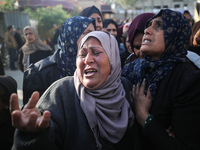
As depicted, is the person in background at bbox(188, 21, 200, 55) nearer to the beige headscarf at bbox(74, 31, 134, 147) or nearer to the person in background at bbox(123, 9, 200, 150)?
the person in background at bbox(123, 9, 200, 150)

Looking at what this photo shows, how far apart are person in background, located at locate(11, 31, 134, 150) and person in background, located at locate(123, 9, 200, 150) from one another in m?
0.19

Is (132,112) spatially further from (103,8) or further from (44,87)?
(103,8)

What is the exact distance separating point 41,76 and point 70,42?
589mm

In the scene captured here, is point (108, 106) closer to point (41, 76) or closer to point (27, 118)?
point (27, 118)

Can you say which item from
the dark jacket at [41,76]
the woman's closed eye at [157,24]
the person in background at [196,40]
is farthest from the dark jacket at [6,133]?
the person in background at [196,40]

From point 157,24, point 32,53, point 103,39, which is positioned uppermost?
point 157,24

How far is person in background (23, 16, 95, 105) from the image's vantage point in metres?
2.32

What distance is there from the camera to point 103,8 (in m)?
27.0

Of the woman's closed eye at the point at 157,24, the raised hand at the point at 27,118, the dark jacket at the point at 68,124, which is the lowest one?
the dark jacket at the point at 68,124

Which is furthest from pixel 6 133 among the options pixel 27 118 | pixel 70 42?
pixel 70 42

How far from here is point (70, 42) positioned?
2.41 m

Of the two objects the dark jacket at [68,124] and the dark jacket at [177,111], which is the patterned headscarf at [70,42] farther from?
the dark jacket at [177,111]

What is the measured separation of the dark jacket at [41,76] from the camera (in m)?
2.31

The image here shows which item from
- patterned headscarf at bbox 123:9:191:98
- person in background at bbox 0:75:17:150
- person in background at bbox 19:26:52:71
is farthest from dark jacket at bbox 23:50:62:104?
person in background at bbox 19:26:52:71
